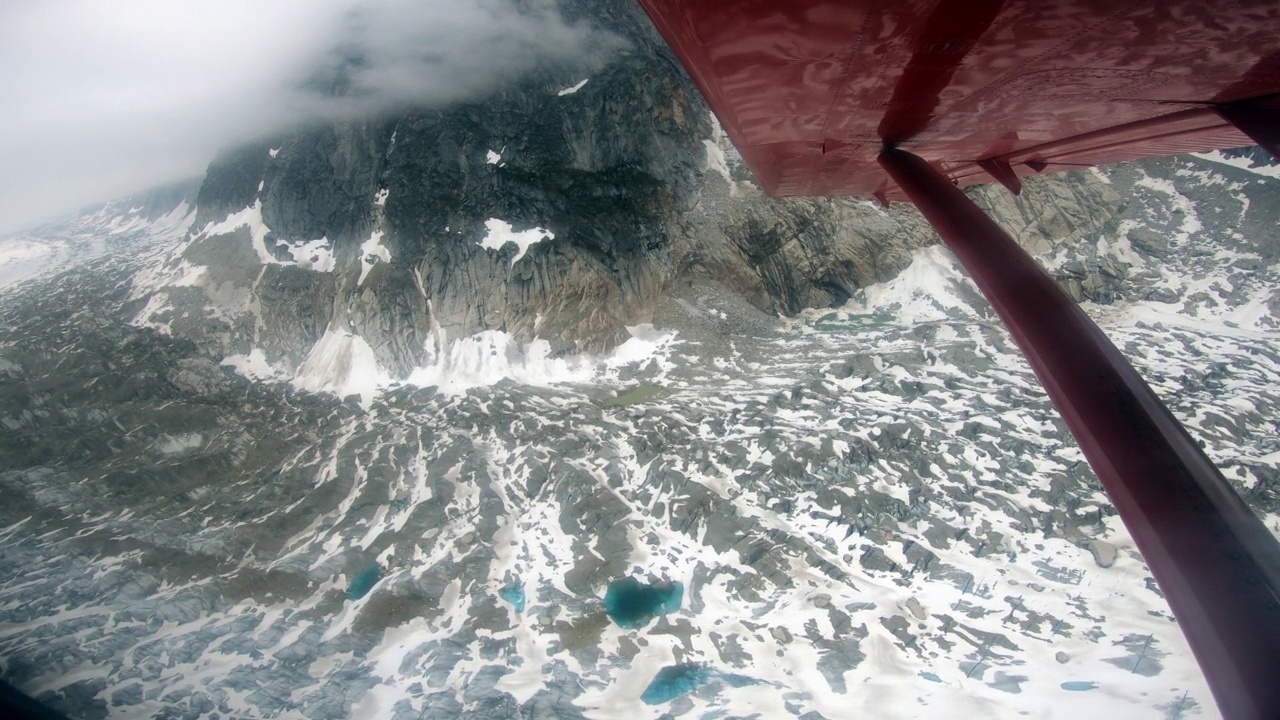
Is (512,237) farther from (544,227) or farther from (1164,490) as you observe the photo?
(1164,490)

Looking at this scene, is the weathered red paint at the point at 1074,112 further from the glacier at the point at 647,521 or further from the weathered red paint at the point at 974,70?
the glacier at the point at 647,521

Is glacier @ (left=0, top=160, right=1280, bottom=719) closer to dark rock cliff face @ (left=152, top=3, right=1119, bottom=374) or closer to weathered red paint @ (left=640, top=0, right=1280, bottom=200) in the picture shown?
dark rock cliff face @ (left=152, top=3, right=1119, bottom=374)

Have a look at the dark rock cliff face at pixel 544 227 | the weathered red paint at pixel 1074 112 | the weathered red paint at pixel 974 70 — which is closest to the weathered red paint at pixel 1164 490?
the weathered red paint at pixel 1074 112

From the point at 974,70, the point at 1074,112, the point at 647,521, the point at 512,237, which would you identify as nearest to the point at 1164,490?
the point at 974,70

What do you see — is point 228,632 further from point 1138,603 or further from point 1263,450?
point 1263,450

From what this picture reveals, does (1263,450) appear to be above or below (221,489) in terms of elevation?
above

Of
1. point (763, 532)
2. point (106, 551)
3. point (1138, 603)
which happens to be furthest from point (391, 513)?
point (1138, 603)
